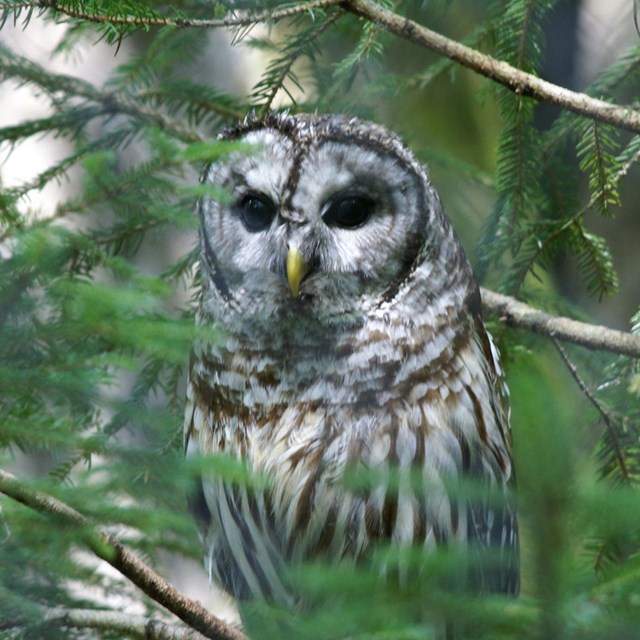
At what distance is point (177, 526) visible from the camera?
157cm

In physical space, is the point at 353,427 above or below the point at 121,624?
above

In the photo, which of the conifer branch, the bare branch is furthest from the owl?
the bare branch

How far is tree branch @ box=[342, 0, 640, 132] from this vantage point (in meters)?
2.15

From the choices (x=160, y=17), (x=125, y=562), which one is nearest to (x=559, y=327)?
(x=160, y=17)

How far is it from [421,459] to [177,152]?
41.6 inches

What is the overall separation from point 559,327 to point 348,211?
72cm

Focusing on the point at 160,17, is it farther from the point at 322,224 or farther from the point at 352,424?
the point at 352,424

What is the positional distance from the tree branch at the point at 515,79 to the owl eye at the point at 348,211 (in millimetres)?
421

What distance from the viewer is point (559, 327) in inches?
104

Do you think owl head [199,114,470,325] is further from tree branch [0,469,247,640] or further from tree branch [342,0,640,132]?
tree branch [0,469,247,640]

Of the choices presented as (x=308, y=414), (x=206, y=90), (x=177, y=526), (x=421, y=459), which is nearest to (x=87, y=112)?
(x=206, y=90)

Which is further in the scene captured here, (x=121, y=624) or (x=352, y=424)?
(x=352, y=424)

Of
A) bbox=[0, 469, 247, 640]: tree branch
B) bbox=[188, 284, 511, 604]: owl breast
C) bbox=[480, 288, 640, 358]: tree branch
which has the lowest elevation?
bbox=[0, 469, 247, 640]: tree branch

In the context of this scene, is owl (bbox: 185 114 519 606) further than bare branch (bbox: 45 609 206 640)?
Yes
